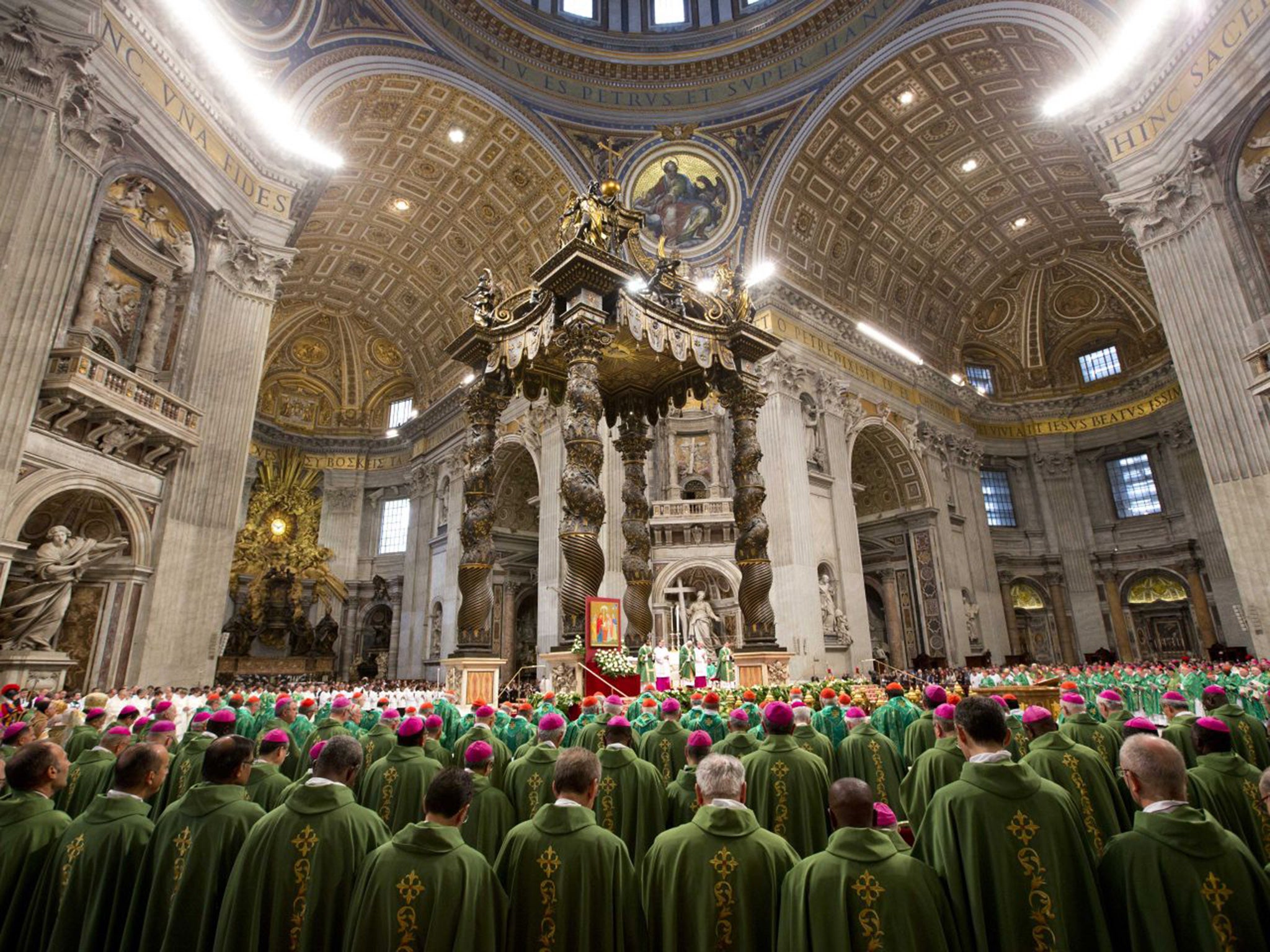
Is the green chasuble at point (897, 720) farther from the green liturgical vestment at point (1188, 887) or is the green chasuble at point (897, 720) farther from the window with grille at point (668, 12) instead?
the window with grille at point (668, 12)

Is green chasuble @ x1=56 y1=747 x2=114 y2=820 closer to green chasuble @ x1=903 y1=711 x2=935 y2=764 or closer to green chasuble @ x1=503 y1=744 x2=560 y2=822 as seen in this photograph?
green chasuble @ x1=503 y1=744 x2=560 y2=822

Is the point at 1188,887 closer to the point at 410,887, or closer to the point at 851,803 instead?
the point at 851,803

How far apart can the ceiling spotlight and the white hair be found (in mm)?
16557

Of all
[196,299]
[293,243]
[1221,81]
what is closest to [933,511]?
[1221,81]

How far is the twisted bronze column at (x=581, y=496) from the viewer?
7.95m

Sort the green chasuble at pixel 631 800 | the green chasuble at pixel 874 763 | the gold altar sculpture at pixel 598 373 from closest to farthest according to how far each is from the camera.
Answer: the green chasuble at pixel 631 800, the green chasuble at pixel 874 763, the gold altar sculpture at pixel 598 373

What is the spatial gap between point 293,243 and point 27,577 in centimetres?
1299

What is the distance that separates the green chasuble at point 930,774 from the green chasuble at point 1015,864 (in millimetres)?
1458

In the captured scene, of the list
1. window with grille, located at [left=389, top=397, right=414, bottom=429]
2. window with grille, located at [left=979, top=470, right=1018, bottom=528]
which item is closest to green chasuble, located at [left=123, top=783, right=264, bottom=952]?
window with grille, located at [left=389, top=397, right=414, bottom=429]

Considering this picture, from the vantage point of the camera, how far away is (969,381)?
24781 millimetres

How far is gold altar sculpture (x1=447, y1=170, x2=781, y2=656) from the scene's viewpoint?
813cm

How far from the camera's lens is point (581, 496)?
7.93 metres

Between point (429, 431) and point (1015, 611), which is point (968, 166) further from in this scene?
point (429, 431)

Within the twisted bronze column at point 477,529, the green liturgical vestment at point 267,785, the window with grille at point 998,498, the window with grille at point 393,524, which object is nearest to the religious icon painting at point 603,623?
the twisted bronze column at point 477,529
